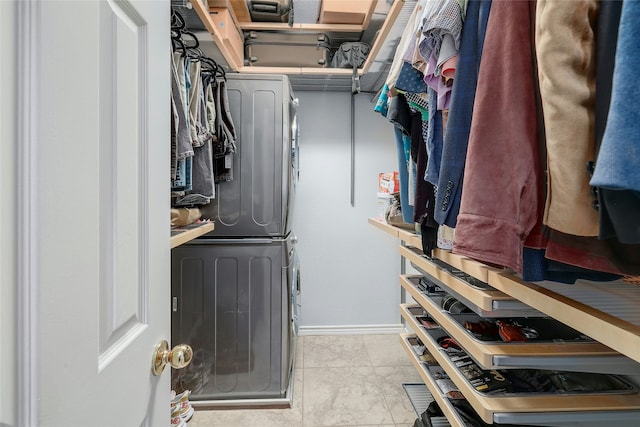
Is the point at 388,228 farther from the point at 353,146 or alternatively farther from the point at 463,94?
the point at 353,146

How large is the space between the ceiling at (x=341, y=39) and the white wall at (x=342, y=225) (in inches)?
8.3

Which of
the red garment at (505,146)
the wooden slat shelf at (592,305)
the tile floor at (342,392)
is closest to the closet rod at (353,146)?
the tile floor at (342,392)

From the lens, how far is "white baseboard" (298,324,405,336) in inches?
123

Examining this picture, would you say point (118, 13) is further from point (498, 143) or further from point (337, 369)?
point (337, 369)

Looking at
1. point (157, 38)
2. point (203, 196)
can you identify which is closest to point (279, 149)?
point (203, 196)

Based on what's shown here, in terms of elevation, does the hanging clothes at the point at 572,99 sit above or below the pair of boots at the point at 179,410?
above

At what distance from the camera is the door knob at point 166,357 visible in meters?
0.69

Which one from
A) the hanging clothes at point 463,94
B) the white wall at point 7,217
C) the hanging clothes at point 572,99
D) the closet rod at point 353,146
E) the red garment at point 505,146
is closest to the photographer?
the white wall at point 7,217

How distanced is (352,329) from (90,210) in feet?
9.71

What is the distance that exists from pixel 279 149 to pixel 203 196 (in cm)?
65

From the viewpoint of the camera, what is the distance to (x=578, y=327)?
636 mm

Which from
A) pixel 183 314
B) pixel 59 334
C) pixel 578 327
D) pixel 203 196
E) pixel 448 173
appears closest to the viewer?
pixel 59 334

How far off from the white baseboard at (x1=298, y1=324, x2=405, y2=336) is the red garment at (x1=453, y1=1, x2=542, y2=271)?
265 centimetres

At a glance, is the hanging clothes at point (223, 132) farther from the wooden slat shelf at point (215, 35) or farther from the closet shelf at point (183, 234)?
the closet shelf at point (183, 234)
